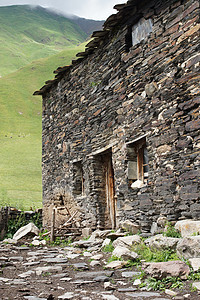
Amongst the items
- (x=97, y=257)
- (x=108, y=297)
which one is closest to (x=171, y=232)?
(x=97, y=257)

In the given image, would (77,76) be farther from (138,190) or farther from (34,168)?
(34,168)

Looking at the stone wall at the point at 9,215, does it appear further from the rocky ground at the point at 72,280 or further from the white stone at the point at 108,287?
the white stone at the point at 108,287

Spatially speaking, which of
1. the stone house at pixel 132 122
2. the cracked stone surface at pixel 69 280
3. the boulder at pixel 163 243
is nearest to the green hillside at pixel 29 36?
the stone house at pixel 132 122

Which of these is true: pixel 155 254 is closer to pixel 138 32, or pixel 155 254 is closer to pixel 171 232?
pixel 171 232

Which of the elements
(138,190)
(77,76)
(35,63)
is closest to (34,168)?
(77,76)

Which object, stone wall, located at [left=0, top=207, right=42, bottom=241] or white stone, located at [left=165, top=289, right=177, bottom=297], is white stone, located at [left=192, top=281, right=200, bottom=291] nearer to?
white stone, located at [left=165, top=289, right=177, bottom=297]

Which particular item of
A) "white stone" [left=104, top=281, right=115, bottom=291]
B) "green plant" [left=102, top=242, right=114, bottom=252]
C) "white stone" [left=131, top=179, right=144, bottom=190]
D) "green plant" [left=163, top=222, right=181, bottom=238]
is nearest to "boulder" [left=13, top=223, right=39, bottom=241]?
"green plant" [left=102, top=242, right=114, bottom=252]

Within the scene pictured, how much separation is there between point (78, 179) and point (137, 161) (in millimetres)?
3709

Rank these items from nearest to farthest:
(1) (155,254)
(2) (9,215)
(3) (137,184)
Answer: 1. (1) (155,254)
2. (3) (137,184)
3. (2) (9,215)

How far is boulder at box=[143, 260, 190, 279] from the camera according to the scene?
14.9 ft

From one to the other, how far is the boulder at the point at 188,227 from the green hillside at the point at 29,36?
290ft

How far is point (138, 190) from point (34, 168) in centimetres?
2369

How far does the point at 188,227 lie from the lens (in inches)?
234

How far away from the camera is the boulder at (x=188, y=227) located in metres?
5.73
